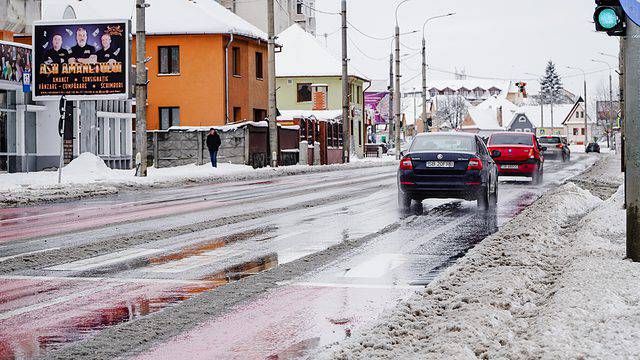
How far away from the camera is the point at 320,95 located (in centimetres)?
7812

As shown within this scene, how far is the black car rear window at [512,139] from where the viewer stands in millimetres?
32406

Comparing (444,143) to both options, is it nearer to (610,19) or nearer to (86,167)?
(610,19)

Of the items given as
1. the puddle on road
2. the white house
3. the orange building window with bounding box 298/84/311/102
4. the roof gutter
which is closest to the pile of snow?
A: the roof gutter

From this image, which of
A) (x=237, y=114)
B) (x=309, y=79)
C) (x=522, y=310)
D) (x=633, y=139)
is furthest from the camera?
(x=309, y=79)

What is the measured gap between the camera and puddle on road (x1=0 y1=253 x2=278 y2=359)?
21.9 feet

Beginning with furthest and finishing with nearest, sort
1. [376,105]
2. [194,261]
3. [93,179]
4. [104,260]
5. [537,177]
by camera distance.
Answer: [376,105] < [93,179] < [537,177] < [104,260] < [194,261]

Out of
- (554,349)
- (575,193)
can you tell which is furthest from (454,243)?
(575,193)

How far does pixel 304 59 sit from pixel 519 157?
170ft

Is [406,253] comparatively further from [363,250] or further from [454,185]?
[454,185]

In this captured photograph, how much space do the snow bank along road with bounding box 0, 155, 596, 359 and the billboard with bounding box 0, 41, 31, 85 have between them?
17718 millimetres

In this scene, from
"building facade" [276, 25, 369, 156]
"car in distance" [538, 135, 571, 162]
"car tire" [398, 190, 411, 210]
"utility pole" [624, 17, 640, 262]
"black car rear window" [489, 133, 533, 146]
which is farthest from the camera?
"building facade" [276, 25, 369, 156]

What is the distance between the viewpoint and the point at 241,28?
186ft

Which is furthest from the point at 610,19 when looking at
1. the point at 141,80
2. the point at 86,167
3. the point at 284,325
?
the point at 86,167

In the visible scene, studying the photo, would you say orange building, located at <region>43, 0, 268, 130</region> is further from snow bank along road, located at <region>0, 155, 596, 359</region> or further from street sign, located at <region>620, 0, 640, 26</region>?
street sign, located at <region>620, 0, 640, 26</region>
